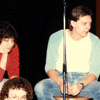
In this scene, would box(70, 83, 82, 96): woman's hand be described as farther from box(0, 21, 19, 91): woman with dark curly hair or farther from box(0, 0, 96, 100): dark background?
box(0, 21, 19, 91): woman with dark curly hair

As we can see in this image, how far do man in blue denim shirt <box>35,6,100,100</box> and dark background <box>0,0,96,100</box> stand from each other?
0.42 feet

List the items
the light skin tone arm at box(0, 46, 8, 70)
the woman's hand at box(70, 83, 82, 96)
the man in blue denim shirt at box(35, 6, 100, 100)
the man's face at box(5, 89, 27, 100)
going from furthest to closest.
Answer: the light skin tone arm at box(0, 46, 8, 70)
the man in blue denim shirt at box(35, 6, 100, 100)
the woman's hand at box(70, 83, 82, 96)
the man's face at box(5, 89, 27, 100)

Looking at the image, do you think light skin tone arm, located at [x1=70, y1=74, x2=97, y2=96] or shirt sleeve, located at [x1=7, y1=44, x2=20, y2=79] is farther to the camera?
shirt sleeve, located at [x1=7, y1=44, x2=20, y2=79]

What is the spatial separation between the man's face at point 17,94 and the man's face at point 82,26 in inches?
34.1

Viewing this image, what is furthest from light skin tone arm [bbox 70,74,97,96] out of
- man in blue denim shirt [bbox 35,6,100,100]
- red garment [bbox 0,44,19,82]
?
red garment [bbox 0,44,19,82]

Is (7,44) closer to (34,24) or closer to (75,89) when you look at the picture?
(34,24)

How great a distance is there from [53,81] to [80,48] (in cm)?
47

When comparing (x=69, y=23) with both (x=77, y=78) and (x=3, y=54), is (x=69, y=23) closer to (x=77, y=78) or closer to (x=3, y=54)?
(x=77, y=78)

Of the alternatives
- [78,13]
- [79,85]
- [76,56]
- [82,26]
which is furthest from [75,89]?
[78,13]

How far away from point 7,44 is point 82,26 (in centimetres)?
79

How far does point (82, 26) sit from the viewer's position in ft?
7.00

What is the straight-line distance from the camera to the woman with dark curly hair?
1989 mm

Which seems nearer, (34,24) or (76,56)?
(76,56)

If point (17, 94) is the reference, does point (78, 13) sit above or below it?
above
